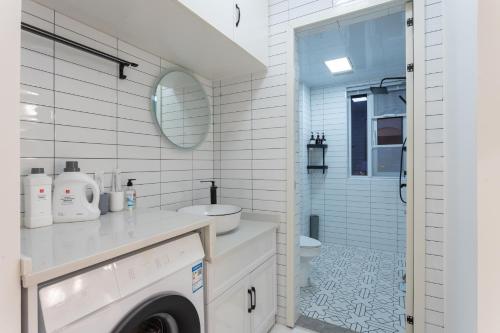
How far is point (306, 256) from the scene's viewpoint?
229 cm

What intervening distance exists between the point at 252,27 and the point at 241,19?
0.14 m

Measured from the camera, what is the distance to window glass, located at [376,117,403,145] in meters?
3.32

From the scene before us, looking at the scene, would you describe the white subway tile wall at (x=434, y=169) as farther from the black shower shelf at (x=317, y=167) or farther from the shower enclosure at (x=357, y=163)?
the black shower shelf at (x=317, y=167)

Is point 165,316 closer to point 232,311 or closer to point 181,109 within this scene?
point 232,311

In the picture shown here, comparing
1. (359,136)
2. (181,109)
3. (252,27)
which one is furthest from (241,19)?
(359,136)

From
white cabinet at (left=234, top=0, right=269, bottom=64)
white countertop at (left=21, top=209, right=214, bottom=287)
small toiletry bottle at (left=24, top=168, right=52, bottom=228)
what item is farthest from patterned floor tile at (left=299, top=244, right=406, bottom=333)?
white cabinet at (left=234, top=0, right=269, bottom=64)

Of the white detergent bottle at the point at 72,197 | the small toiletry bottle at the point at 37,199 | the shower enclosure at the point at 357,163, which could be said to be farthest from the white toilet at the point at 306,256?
the small toiletry bottle at the point at 37,199

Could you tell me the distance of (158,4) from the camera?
1.06 m

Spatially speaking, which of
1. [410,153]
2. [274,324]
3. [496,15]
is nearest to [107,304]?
[496,15]

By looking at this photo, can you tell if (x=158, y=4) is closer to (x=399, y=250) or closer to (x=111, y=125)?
(x=111, y=125)

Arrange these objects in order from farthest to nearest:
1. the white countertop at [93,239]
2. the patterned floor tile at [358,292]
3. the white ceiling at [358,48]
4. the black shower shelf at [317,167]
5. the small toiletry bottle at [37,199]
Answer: the black shower shelf at [317,167] → the white ceiling at [358,48] → the patterned floor tile at [358,292] → the small toiletry bottle at [37,199] → the white countertop at [93,239]

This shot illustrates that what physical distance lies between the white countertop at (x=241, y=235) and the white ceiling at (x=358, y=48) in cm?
144

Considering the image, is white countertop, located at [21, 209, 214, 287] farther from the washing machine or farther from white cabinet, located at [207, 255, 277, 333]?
white cabinet, located at [207, 255, 277, 333]

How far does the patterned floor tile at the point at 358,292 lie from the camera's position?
1872mm
